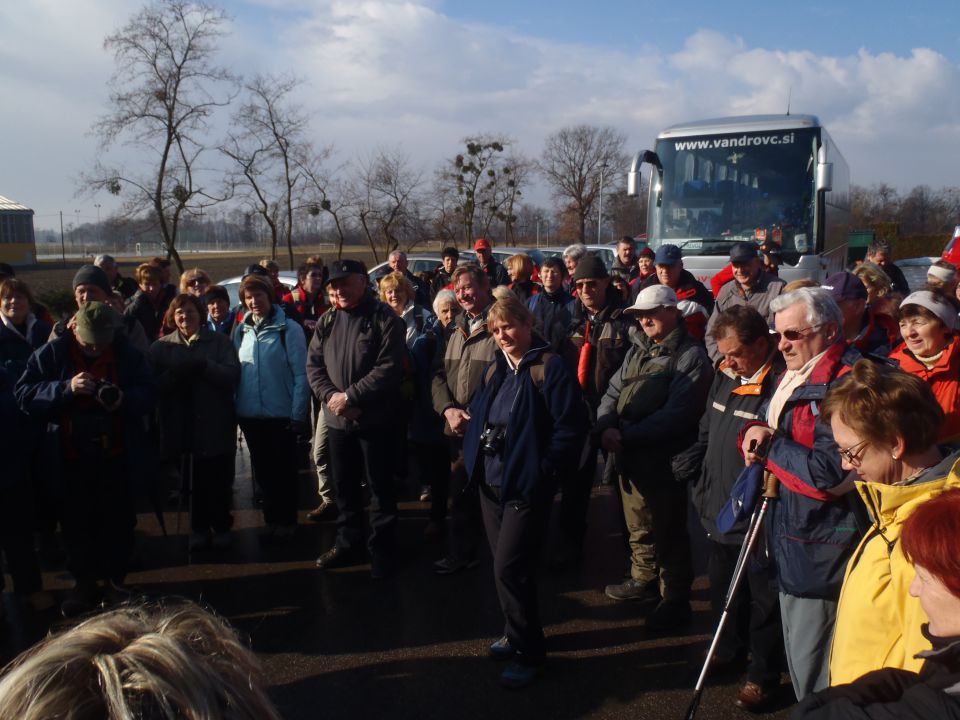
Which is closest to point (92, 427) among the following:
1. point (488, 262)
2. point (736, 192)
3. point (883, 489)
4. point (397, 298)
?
point (397, 298)

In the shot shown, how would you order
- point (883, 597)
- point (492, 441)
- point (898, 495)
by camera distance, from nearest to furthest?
point (883, 597)
point (898, 495)
point (492, 441)

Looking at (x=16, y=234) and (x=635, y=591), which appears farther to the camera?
(x=16, y=234)

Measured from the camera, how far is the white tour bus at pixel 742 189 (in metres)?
10.9

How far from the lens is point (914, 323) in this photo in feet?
13.5

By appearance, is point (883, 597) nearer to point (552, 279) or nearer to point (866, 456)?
point (866, 456)

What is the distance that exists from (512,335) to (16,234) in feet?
202

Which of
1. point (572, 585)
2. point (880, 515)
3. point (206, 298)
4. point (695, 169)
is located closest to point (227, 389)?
point (206, 298)

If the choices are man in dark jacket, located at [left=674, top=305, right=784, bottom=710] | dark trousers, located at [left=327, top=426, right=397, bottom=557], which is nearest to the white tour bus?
dark trousers, located at [left=327, top=426, right=397, bottom=557]

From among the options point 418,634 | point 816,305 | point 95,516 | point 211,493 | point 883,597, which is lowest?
point 418,634

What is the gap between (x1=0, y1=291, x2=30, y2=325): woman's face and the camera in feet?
17.1

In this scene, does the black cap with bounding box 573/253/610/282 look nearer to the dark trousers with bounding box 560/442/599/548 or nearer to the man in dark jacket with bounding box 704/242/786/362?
the dark trousers with bounding box 560/442/599/548

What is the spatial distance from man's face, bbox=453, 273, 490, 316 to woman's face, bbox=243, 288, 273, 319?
1463 millimetres

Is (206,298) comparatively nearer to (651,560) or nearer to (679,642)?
(651,560)

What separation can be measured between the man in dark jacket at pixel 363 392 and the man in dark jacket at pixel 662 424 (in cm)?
152
